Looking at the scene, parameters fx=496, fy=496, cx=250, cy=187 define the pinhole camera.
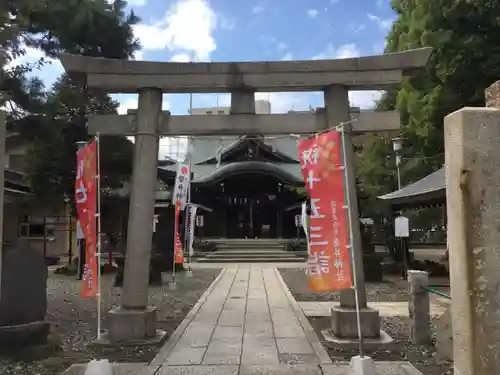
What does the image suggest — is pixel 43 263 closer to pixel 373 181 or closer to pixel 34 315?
pixel 34 315

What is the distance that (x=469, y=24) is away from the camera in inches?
491

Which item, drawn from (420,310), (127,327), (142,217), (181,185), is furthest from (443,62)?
(127,327)

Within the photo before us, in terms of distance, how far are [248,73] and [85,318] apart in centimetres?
579

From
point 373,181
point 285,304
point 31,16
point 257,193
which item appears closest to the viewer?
point 31,16

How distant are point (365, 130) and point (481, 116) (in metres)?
4.21

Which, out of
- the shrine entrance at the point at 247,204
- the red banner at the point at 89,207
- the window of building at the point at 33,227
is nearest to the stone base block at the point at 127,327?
the red banner at the point at 89,207

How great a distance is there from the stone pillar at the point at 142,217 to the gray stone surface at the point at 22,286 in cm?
110

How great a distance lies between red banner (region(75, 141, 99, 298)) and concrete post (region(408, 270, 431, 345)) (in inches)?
181

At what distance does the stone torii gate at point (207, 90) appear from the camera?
7.53 m

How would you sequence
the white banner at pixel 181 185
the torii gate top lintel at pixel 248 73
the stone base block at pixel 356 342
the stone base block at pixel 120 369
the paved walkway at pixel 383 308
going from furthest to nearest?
the white banner at pixel 181 185 < the paved walkway at pixel 383 308 < the torii gate top lintel at pixel 248 73 < the stone base block at pixel 356 342 < the stone base block at pixel 120 369

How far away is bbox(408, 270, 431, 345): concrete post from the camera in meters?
7.20

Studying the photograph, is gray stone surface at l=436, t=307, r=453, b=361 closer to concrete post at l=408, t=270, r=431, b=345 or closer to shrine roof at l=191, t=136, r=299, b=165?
concrete post at l=408, t=270, r=431, b=345

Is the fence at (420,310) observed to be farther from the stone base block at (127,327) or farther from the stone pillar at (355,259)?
the stone base block at (127,327)

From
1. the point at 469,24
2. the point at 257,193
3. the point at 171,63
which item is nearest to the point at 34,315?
the point at 171,63
